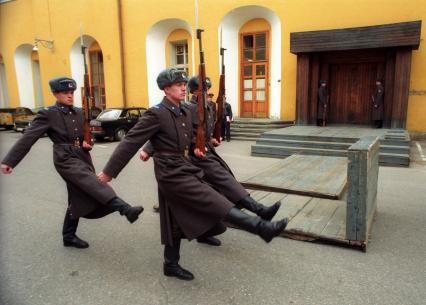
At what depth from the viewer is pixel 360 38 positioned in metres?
12.2

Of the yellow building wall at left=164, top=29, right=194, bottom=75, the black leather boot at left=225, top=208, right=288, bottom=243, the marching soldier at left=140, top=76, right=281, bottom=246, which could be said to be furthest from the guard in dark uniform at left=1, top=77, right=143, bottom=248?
the yellow building wall at left=164, top=29, right=194, bottom=75

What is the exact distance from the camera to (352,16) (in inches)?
533

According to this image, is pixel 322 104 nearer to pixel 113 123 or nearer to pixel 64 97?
pixel 113 123

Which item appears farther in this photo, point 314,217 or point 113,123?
point 113,123

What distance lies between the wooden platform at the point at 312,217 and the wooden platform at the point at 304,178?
0.17m

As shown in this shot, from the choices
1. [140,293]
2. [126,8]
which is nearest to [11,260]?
[140,293]

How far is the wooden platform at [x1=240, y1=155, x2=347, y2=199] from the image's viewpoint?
213 inches

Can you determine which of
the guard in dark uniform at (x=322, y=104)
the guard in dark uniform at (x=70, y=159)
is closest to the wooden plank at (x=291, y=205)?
the guard in dark uniform at (x=70, y=159)

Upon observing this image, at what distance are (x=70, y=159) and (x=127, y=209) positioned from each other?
0.86 m

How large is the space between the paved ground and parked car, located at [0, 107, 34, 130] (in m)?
16.6

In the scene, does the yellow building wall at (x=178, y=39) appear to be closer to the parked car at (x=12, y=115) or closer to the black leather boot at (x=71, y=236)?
the parked car at (x=12, y=115)

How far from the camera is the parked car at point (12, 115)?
19.7 metres

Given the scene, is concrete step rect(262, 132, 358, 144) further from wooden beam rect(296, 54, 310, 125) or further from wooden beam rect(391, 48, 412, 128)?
wooden beam rect(391, 48, 412, 128)

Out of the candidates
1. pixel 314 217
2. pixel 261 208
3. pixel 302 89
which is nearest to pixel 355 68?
pixel 302 89
